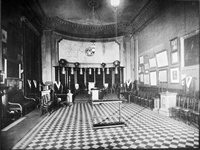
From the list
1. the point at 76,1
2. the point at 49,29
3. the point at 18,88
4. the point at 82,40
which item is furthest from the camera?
the point at 82,40

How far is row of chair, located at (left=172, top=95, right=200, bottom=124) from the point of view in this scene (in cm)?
516

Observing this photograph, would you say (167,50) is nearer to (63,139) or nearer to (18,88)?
(63,139)

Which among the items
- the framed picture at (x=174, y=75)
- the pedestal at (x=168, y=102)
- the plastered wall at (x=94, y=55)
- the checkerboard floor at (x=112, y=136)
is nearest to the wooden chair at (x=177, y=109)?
the pedestal at (x=168, y=102)

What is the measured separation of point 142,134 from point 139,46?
8.10 meters

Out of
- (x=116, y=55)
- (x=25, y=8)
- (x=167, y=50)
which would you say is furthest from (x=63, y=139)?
(x=116, y=55)

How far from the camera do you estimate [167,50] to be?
7.66 meters

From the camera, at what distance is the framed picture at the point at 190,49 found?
5680 mm

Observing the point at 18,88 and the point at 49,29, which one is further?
the point at 49,29

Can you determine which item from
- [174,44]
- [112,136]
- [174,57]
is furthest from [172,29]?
[112,136]

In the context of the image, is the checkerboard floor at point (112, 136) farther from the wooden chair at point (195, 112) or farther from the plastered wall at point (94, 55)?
the plastered wall at point (94, 55)

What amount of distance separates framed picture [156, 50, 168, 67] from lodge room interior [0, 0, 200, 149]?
0.18 feet

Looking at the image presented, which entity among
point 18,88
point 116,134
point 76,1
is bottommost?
point 116,134

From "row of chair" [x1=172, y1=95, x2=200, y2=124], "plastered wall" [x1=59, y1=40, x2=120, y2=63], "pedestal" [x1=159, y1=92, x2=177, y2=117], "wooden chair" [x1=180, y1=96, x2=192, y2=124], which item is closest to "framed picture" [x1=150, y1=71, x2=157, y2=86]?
"pedestal" [x1=159, y1=92, x2=177, y2=117]

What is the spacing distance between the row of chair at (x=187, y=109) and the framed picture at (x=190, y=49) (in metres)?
1.35
